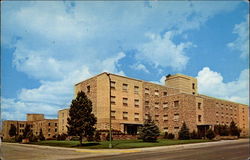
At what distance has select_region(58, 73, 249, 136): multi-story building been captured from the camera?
158 ft

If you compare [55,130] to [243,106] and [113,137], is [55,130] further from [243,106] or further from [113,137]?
[243,106]

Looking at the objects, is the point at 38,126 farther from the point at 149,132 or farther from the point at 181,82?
the point at 149,132

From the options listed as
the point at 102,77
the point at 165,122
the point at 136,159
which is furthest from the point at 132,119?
the point at 136,159

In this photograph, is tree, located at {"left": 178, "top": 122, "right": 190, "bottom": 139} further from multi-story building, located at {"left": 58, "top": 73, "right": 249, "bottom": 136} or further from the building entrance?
the building entrance

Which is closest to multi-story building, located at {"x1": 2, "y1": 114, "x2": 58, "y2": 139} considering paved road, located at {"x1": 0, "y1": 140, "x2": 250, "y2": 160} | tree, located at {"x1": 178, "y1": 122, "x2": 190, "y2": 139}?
tree, located at {"x1": 178, "y1": 122, "x2": 190, "y2": 139}

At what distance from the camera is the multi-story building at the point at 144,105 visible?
48.2 meters

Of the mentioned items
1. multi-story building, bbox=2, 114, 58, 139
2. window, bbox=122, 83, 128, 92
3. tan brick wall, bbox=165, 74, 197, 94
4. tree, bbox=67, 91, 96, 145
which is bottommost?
multi-story building, bbox=2, 114, 58, 139

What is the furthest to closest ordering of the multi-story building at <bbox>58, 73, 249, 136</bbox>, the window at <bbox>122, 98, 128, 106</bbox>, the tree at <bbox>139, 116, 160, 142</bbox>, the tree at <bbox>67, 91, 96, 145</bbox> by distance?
the window at <bbox>122, 98, 128, 106</bbox>, the multi-story building at <bbox>58, 73, 249, 136</bbox>, the tree at <bbox>139, 116, 160, 142</bbox>, the tree at <bbox>67, 91, 96, 145</bbox>

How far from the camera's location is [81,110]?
3145 cm

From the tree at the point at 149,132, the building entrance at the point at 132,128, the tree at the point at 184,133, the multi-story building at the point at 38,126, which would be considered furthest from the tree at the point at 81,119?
the multi-story building at the point at 38,126

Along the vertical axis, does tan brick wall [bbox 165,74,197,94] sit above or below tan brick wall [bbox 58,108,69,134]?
above

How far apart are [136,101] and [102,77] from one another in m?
10.1

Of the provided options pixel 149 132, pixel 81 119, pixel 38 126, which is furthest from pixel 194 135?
pixel 38 126

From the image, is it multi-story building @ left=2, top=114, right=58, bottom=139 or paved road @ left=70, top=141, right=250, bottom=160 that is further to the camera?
multi-story building @ left=2, top=114, right=58, bottom=139
